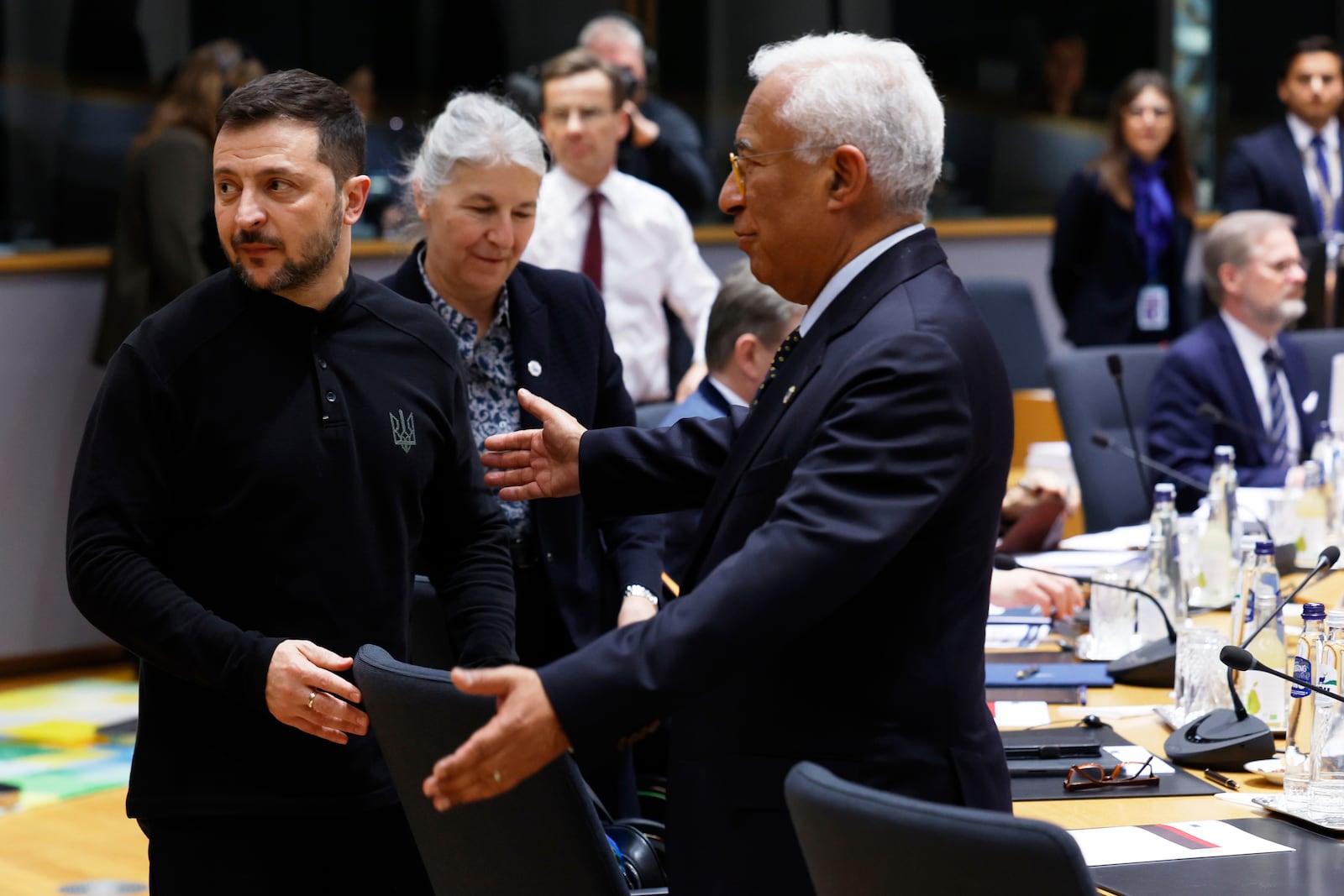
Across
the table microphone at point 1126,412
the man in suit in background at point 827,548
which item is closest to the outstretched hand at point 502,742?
the man in suit in background at point 827,548

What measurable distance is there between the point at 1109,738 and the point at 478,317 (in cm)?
116

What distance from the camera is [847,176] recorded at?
1.72m

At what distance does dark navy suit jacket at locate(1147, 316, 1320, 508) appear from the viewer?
167 inches

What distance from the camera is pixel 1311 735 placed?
1974mm

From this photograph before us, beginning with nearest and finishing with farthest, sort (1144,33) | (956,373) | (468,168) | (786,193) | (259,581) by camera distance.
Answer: (956,373) < (786,193) < (259,581) < (468,168) < (1144,33)

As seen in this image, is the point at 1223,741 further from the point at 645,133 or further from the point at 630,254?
the point at 645,133

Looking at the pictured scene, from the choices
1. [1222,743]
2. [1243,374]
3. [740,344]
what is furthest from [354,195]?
[1243,374]

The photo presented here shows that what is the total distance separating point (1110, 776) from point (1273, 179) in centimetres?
490

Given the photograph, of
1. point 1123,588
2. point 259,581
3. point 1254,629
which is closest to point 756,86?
point 259,581

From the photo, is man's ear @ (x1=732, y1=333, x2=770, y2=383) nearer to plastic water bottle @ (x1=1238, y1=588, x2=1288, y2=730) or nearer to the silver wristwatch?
the silver wristwatch

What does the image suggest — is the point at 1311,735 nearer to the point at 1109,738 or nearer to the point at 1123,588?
the point at 1109,738

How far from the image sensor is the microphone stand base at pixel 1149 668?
8.44 feet

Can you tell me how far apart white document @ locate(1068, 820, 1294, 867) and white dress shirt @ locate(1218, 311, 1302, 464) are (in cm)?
266

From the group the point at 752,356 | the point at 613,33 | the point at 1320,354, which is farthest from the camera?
the point at 613,33
